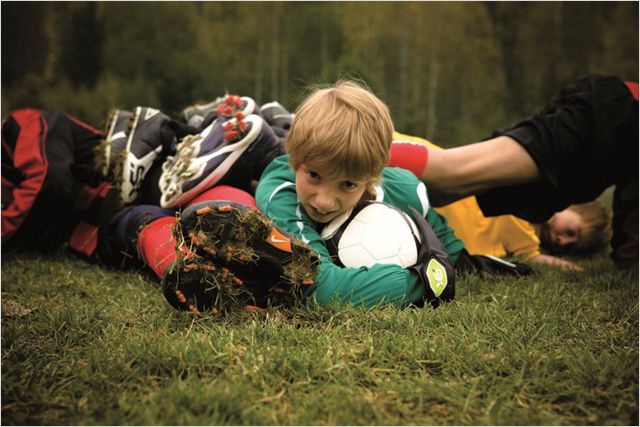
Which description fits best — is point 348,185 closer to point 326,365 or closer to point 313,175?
point 313,175

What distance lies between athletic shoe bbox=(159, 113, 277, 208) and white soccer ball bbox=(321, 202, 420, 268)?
53 centimetres

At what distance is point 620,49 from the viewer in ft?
33.7

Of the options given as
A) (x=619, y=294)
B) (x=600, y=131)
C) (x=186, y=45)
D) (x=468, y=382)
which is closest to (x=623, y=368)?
(x=468, y=382)

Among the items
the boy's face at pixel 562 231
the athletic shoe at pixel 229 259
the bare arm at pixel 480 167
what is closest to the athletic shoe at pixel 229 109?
the bare arm at pixel 480 167

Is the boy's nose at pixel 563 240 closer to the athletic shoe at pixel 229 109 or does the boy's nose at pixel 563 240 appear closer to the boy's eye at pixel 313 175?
the athletic shoe at pixel 229 109

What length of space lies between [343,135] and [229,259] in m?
0.51

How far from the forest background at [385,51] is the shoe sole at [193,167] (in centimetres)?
761

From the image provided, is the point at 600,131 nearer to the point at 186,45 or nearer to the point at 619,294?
the point at 619,294

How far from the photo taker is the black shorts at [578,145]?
244 centimetres

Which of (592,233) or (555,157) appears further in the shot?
(592,233)

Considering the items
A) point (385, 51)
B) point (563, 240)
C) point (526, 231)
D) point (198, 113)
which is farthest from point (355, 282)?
point (385, 51)

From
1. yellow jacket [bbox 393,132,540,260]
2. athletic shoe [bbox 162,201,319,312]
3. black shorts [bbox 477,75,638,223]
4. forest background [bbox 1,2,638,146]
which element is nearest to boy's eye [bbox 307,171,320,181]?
athletic shoe [bbox 162,201,319,312]

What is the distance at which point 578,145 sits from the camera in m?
2.45

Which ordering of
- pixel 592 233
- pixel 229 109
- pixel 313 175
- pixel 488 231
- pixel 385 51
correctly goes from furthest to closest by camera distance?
pixel 385 51, pixel 592 233, pixel 488 231, pixel 229 109, pixel 313 175
